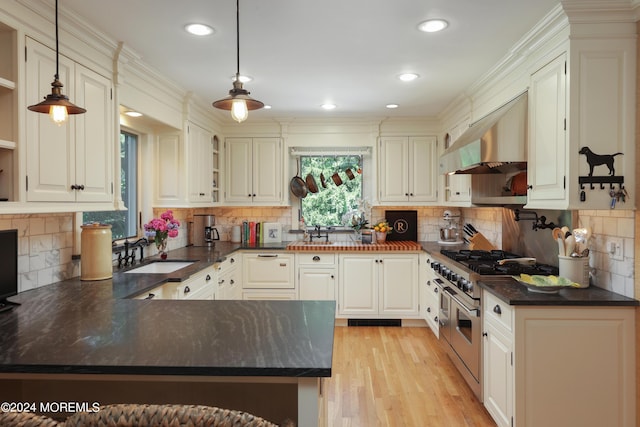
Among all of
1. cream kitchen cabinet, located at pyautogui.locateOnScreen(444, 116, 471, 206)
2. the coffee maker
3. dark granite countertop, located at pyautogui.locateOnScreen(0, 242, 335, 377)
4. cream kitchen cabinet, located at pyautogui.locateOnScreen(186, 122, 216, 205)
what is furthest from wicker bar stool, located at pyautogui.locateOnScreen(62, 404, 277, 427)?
the coffee maker

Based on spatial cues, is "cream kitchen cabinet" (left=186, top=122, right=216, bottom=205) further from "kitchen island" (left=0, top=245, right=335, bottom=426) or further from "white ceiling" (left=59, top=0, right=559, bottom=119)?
"kitchen island" (left=0, top=245, right=335, bottom=426)

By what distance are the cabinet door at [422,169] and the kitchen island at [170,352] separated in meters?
3.20

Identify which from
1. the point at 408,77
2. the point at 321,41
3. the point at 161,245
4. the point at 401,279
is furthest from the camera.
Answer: the point at 401,279

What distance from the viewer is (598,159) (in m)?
2.23

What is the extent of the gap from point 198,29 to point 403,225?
3.62m

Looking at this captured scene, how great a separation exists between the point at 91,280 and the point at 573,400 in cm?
294

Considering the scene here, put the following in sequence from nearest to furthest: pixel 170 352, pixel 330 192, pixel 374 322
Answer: pixel 170 352
pixel 374 322
pixel 330 192

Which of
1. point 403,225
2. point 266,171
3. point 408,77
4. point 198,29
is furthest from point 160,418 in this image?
point 403,225

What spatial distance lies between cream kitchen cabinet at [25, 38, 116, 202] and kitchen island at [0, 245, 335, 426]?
2.02 feet

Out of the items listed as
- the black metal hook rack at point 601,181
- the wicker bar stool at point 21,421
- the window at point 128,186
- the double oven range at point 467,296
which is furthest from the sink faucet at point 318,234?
the wicker bar stool at point 21,421

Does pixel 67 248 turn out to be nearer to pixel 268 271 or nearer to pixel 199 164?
pixel 199 164

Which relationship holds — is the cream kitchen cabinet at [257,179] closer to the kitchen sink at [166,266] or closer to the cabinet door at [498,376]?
the kitchen sink at [166,266]

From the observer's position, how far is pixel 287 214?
5.48 m

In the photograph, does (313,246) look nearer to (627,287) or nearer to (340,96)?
(340,96)
